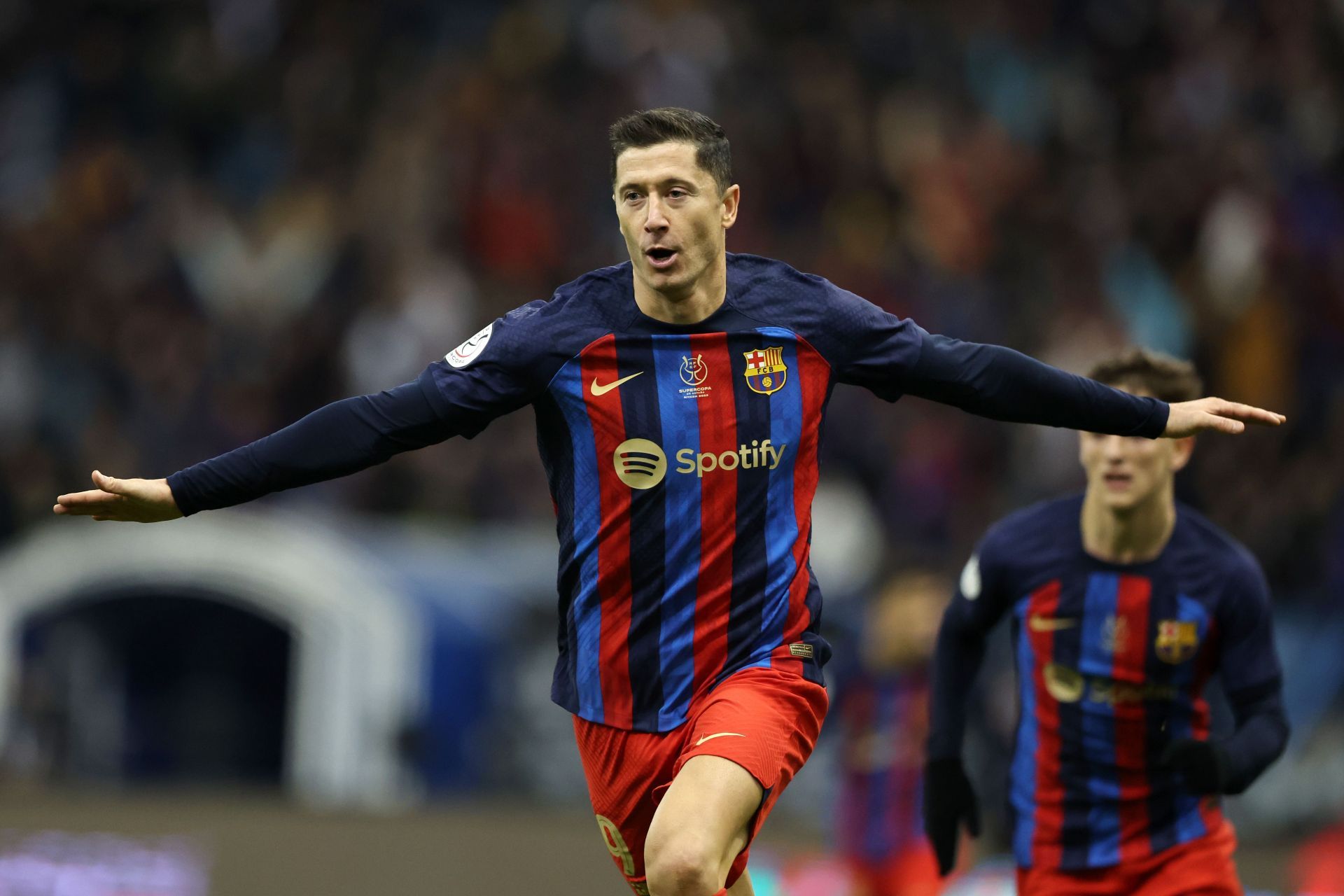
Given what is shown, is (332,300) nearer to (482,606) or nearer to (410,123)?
(410,123)

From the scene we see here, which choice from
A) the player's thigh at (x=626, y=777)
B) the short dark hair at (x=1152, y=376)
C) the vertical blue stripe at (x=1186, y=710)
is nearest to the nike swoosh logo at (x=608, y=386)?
the player's thigh at (x=626, y=777)

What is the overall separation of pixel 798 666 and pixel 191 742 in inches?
288

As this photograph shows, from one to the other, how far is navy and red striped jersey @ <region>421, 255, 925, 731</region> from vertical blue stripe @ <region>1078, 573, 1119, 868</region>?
1148mm

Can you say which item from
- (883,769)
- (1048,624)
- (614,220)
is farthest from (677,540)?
(614,220)

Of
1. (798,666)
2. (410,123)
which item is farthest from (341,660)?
(798,666)

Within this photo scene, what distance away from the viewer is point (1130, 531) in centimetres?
564

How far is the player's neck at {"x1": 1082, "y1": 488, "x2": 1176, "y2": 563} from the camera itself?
562cm

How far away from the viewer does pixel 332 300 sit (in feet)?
42.5

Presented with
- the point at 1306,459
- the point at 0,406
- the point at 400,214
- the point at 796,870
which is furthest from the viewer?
the point at 400,214

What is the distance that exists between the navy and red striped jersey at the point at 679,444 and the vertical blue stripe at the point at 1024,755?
113 centimetres

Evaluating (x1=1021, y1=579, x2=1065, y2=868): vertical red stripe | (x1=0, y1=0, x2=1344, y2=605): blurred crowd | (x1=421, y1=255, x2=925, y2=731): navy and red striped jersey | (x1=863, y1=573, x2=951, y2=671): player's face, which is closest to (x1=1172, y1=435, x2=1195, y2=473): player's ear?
(x1=1021, y1=579, x2=1065, y2=868): vertical red stripe

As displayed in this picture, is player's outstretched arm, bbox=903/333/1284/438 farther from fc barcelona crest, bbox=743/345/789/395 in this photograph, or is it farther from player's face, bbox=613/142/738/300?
player's face, bbox=613/142/738/300

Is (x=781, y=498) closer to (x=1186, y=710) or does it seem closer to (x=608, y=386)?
(x=608, y=386)

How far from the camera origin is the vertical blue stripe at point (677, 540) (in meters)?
4.72
